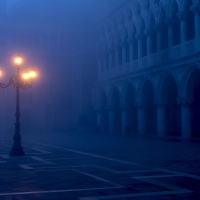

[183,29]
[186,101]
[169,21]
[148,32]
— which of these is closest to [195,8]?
[183,29]

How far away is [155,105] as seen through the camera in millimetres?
27094

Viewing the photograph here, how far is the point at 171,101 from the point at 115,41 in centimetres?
774

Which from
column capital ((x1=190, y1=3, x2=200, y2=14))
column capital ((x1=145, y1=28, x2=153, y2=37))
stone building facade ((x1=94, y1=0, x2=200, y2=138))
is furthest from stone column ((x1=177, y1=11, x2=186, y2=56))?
column capital ((x1=145, y1=28, x2=153, y2=37))

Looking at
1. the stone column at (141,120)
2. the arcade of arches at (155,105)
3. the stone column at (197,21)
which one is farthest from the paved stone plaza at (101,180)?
the stone column at (141,120)

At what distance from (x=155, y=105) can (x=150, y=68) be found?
2.60 metres

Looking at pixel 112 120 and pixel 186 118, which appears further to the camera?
pixel 112 120

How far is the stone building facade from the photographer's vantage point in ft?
77.7

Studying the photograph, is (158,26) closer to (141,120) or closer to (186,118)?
(186,118)

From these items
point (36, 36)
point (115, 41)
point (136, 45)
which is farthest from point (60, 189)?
point (36, 36)

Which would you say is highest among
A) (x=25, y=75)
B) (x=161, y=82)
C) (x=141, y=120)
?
(x=161, y=82)

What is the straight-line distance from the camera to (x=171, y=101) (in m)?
30.3

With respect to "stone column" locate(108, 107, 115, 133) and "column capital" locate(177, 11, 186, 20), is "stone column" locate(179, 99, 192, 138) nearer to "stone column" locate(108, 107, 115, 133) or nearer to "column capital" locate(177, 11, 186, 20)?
"column capital" locate(177, 11, 186, 20)

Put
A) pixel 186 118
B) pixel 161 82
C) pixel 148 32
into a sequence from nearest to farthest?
1. pixel 186 118
2. pixel 161 82
3. pixel 148 32

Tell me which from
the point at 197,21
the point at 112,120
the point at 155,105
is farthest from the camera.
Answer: the point at 112,120
